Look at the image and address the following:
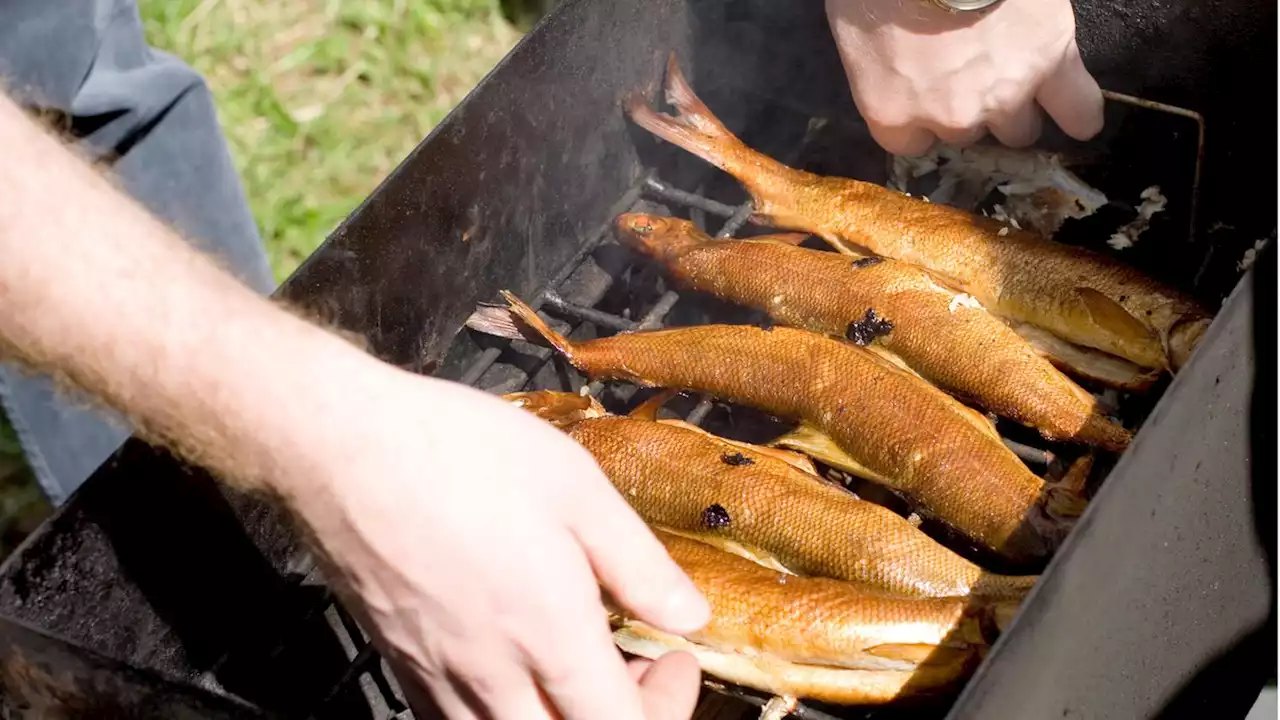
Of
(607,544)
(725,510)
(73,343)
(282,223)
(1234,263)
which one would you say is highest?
(73,343)

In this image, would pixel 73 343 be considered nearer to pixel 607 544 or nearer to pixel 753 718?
pixel 607 544

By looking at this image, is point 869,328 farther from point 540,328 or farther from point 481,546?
point 481,546

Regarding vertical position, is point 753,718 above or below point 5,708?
below

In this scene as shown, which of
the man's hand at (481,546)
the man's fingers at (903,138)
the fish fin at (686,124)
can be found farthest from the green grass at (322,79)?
the man's hand at (481,546)

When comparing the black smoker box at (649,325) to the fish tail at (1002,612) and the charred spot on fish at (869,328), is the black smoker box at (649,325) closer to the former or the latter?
the fish tail at (1002,612)

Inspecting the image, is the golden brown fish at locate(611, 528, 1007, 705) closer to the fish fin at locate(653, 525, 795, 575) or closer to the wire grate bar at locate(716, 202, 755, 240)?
the fish fin at locate(653, 525, 795, 575)

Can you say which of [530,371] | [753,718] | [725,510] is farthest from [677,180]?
[753,718]

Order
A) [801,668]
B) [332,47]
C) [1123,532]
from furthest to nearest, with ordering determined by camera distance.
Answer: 1. [332,47]
2. [801,668]
3. [1123,532]

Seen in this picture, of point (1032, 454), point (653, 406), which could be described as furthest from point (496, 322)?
point (1032, 454)
